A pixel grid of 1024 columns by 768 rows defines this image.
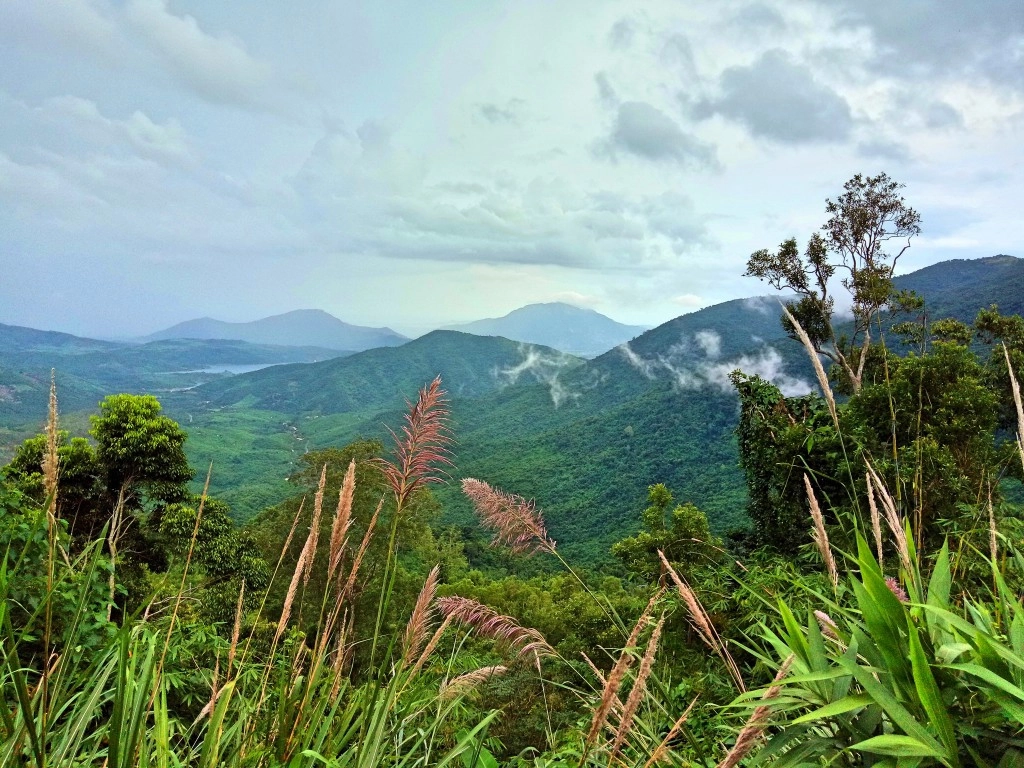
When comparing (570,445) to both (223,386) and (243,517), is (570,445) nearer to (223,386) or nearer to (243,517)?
(243,517)

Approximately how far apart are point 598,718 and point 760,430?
9.01 m

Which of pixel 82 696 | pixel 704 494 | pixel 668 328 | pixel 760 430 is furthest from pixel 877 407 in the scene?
pixel 668 328

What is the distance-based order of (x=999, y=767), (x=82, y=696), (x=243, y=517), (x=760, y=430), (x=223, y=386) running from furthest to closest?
(x=223, y=386) < (x=243, y=517) < (x=760, y=430) < (x=82, y=696) < (x=999, y=767)

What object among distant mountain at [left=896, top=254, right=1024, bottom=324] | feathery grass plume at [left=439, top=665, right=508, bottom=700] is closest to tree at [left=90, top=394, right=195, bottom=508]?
feathery grass plume at [left=439, top=665, right=508, bottom=700]

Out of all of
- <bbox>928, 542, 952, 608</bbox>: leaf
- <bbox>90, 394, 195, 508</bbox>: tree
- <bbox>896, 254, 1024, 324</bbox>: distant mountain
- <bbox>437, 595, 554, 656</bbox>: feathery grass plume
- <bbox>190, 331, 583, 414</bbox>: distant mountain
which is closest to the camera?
<bbox>928, 542, 952, 608</bbox>: leaf

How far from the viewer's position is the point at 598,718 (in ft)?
2.62

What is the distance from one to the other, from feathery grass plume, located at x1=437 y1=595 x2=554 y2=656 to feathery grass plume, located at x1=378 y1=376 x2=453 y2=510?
385 mm

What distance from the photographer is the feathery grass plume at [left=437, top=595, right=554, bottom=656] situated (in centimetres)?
144

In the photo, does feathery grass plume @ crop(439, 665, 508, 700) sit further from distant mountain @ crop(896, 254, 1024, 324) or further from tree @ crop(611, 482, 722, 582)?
distant mountain @ crop(896, 254, 1024, 324)

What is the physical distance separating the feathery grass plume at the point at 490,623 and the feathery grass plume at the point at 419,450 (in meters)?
0.38

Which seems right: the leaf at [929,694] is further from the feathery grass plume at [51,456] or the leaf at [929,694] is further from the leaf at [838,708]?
the feathery grass plume at [51,456]

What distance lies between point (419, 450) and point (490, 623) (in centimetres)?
57

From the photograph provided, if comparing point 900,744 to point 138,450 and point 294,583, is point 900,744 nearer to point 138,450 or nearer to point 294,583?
point 294,583

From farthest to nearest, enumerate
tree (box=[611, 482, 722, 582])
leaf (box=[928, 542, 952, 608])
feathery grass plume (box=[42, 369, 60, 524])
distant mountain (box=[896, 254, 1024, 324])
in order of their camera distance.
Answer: distant mountain (box=[896, 254, 1024, 324]), tree (box=[611, 482, 722, 582]), feathery grass plume (box=[42, 369, 60, 524]), leaf (box=[928, 542, 952, 608])
